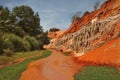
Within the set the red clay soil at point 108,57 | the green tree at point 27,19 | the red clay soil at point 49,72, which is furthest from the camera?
the green tree at point 27,19

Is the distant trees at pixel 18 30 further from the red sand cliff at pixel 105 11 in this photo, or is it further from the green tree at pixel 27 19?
the red sand cliff at pixel 105 11

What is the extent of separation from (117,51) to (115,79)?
9638mm

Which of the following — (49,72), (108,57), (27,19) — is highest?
(27,19)

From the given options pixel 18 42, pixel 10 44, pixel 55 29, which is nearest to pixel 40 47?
pixel 18 42

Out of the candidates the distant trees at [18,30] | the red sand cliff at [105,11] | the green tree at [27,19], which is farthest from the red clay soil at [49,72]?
the green tree at [27,19]

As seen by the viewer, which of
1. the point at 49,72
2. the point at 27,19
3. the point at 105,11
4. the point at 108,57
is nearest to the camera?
the point at 49,72

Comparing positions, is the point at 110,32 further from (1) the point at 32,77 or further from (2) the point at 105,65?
(1) the point at 32,77

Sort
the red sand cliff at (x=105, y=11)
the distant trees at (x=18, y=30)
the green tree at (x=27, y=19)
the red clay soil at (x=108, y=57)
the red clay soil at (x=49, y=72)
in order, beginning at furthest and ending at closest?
the green tree at (x=27, y=19) < the red sand cliff at (x=105, y=11) < the distant trees at (x=18, y=30) < the red clay soil at (x=108, y=57) < the red clay soil at (x=49, y=72)

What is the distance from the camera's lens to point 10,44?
39219 mm

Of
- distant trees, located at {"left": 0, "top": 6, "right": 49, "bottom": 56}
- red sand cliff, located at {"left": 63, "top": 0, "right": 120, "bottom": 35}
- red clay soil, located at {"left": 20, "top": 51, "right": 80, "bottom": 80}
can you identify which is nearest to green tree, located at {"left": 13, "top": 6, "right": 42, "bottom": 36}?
distant trees, located at {"left": 0, "top": 6, "right": 49, "bottom": 56}

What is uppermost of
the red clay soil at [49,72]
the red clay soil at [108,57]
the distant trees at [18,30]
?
the distant trees at [18,30]

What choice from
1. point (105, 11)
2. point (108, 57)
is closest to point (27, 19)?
point (105, 11)

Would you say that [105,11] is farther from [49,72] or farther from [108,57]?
[49,72]

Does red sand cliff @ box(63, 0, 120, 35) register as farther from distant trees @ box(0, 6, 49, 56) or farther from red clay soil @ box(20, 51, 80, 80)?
red clay soil @ box(20, 51, 80, 80)
